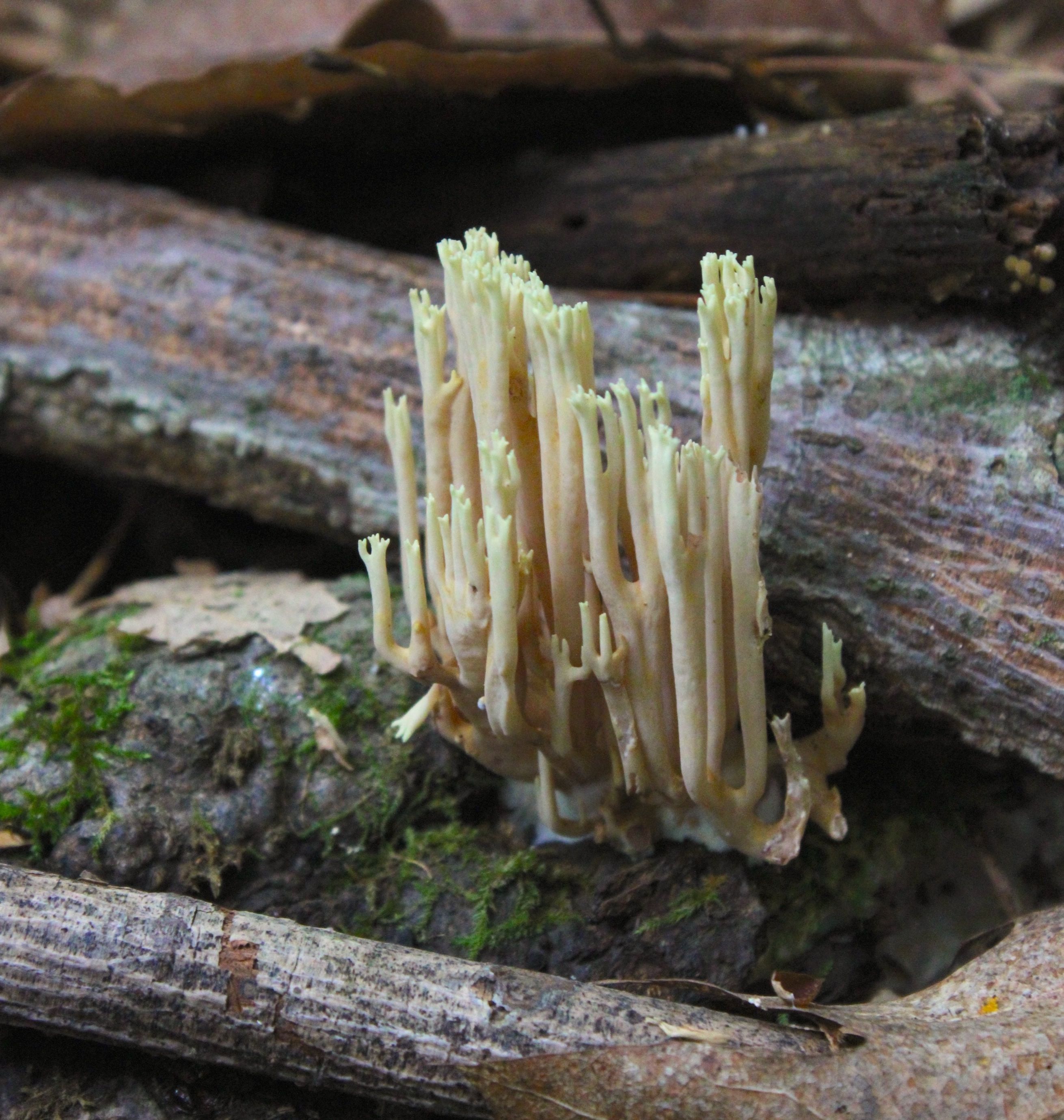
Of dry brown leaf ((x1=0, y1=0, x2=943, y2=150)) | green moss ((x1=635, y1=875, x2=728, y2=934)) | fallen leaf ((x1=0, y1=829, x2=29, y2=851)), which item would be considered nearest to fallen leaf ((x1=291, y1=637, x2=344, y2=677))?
fallen leaf ((x1=0, y1=829, x2=29, y2=851))

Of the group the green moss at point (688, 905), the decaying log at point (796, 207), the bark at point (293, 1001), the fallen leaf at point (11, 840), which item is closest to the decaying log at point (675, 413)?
the decaying log at point (796, 207)

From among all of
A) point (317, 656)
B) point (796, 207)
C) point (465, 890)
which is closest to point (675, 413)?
point (796, 207)

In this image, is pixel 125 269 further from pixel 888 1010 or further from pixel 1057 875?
pixel 1057 875

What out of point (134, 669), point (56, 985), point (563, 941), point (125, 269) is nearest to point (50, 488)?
point (125, 269)

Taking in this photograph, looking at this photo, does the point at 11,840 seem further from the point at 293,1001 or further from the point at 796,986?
the point at 796,986

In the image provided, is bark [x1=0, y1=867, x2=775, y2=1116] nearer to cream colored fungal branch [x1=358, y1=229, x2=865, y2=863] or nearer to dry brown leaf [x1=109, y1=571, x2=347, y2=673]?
cream colored fungal branch [x1=358, y1=229, x2=865, y2=863]

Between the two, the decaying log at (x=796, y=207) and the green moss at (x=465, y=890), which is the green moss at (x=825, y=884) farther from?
the decaying log at (x=796, y=207)
